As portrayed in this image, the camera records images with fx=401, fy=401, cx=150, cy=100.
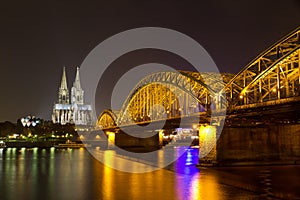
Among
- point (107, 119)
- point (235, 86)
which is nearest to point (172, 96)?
point (235, 86)

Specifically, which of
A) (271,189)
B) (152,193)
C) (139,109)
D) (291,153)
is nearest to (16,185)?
(152,193)

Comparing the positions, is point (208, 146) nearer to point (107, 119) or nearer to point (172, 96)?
point (172, 96)

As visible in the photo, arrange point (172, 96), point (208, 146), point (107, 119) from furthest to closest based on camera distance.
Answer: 1. point (107, 119)
2. point (172, 96)
3. point (208, 146)

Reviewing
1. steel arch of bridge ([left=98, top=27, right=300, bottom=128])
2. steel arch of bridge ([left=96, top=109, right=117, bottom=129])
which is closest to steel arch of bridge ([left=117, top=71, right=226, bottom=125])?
steel arch of bridge ([left=98, top=27, right=300, bottom=128])

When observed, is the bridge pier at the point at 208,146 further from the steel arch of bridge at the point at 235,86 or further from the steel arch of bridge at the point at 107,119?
the steel arch of bridge at the point at 107,119

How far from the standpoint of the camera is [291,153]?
6041cm

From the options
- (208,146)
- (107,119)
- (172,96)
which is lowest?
(208,146)

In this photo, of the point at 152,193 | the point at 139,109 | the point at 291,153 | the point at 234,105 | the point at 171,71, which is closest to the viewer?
the point at 152,193

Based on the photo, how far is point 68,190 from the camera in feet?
104

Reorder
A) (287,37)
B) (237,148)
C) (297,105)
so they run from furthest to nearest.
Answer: (237,148) → (287,37) → (297,105)

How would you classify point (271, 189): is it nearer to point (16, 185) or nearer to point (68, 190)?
point (68, 190)

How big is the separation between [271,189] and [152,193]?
971 cm

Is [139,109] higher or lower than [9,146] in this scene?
higher

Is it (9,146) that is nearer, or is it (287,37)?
(287,37)
